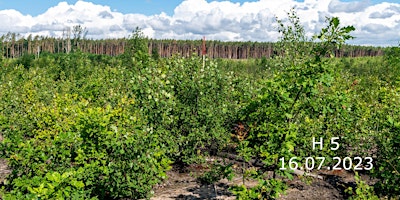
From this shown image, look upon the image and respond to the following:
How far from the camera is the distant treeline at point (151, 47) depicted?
207 feet

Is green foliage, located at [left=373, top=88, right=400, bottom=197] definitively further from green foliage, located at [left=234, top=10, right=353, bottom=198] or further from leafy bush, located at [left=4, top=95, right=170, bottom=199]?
leafy bush, located at [left=4, top=95, right=170, bottom=199]

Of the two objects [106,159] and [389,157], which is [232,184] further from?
[389,157]

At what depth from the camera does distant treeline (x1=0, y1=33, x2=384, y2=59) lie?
63125 millimetres

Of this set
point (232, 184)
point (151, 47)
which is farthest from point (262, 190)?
point (151, 47)

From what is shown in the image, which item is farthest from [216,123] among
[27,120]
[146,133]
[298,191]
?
[27,120]

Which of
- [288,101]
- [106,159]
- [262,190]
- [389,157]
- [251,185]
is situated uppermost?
[288,101]

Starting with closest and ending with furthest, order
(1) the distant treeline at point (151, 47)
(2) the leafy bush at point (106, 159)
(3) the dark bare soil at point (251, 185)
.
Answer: (2) the leafy bush at point (106, 159) → (3) the dark bare soil at point (251, 185) → (1) the distant treeline at point (151, 47)

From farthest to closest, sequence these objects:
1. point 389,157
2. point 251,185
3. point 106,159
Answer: point 251,185, point 389,157, point 106,159

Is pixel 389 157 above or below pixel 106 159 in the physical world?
above

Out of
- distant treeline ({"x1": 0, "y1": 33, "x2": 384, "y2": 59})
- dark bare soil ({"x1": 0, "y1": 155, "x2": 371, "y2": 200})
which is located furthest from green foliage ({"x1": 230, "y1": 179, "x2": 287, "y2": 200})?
distant treeline ({"x1": 0, "y1": 33, "x2": 384, "y2": 59})

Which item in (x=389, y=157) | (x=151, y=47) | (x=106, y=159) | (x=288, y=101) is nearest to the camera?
(x=288, y=101)

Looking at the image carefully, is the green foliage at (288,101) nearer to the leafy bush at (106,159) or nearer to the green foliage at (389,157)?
the green foliage at (389,157)

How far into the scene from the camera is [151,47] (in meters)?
72.1

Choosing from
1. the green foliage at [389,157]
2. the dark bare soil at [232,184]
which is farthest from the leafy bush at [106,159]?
the green foliage at [389,157]
